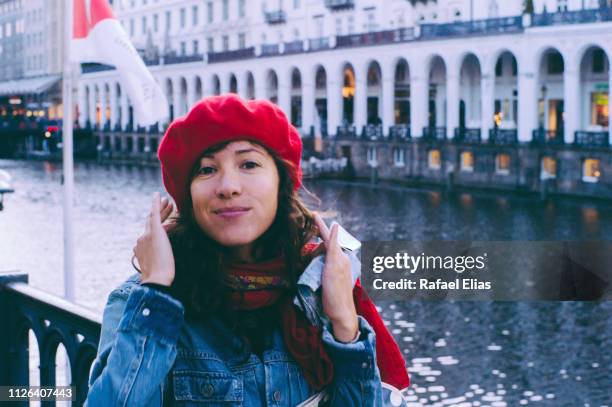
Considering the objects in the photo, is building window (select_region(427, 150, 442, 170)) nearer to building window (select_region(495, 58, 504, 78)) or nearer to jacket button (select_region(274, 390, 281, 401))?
building window (select_region(495, 58, 504, 78))

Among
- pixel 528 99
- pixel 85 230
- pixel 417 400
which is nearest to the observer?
pixel 417 400

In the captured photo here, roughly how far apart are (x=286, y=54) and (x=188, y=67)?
11.7 meters

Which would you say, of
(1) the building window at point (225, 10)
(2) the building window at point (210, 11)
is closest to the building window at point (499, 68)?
(1) the building window at point (225, 10)

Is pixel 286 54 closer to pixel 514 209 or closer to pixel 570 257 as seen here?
pixel 514 209

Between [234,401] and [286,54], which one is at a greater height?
[286,54]

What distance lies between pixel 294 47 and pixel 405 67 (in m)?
7.77

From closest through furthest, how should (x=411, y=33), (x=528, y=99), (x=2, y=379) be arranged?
(x=2, y=379)
(x=528, y=99)
(x=411, y=33)

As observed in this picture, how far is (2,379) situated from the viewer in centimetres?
400

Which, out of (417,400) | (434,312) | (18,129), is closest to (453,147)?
(434,312)

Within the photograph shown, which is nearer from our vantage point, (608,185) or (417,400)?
(417,400)

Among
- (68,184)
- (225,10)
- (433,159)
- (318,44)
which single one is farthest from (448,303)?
(225,10)

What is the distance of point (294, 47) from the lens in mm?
56438

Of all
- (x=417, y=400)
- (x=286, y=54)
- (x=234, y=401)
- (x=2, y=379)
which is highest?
(x=286, y=54)

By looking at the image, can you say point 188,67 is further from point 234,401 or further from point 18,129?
point 234,401
